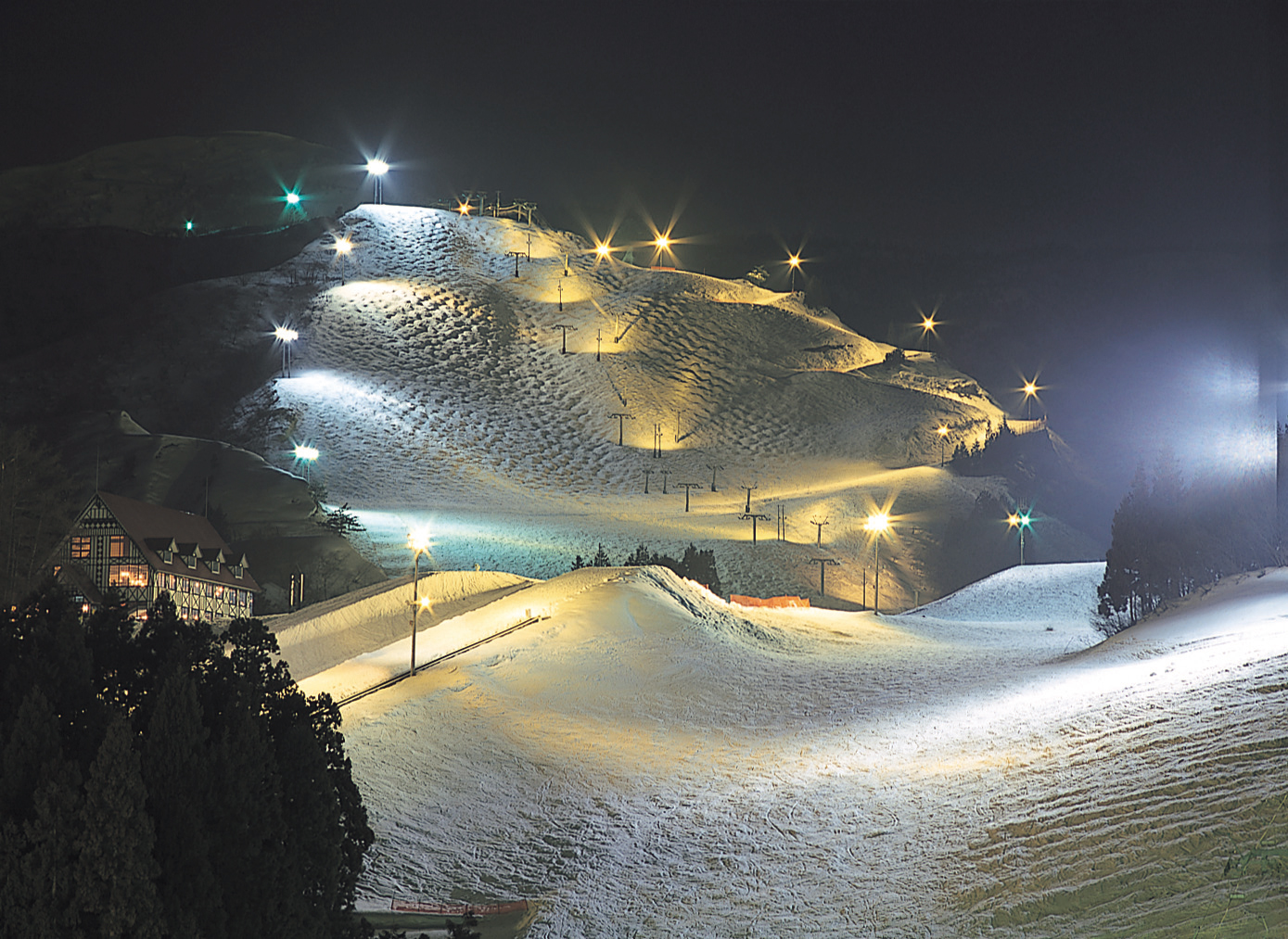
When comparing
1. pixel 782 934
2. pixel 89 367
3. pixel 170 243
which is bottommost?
pixel 782 934

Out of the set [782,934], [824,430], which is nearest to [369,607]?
[782,934]

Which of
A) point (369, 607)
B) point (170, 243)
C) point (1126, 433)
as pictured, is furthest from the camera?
point (1126, 433)

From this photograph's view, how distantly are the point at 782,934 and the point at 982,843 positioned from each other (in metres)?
2.24

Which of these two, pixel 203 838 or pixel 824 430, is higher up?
Answer: pixel 824 430

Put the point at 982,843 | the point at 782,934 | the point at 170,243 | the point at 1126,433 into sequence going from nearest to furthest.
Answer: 1. the point at 782,934
2. the point at 982,843
3. the point at 170,243
4. the point at 1126,433

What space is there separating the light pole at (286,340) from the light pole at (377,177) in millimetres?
29237

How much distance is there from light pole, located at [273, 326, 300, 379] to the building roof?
42.4 meters

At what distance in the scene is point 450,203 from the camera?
103 metres

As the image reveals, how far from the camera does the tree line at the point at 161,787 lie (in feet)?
20.3

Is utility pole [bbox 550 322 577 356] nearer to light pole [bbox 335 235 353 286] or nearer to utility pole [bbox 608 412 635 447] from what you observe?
utility pole [bbox 608 412 635 447]

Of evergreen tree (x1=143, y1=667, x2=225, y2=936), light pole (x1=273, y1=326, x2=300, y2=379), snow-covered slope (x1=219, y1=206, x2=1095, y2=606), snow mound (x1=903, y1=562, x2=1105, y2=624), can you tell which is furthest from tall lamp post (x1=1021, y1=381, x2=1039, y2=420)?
evergreen tree (x1=143, y1=667, x2=225, y2=936)

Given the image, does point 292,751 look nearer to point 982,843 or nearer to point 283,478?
point 982,843

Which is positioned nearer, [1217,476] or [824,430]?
[1217,476]

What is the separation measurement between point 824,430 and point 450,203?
4829 centimetres
